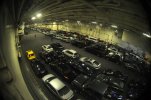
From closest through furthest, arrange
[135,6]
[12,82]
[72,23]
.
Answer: [135,6] → [12,82] → [72,23]

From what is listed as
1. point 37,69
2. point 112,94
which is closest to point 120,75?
point 112,94

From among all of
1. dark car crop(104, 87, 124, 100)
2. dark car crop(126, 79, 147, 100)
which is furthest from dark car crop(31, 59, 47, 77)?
Result: dark car crop(126, 79, 147, 100)

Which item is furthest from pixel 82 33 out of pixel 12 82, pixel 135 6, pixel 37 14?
pixel 12 82

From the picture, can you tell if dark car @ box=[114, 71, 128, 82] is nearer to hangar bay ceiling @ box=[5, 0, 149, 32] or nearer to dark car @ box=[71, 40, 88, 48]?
dark car @ box=[71, 40, 88, 48]

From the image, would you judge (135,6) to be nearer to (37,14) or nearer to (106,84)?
(37,14)

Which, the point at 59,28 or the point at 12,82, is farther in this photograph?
the point at 59,28

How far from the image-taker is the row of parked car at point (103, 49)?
103 cm

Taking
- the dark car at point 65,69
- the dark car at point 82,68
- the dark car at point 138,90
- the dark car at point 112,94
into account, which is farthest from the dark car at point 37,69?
the dark car at point 138,90

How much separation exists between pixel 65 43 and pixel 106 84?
2.27 ft

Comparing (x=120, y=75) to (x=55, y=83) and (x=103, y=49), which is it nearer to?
(x=103, y=49)

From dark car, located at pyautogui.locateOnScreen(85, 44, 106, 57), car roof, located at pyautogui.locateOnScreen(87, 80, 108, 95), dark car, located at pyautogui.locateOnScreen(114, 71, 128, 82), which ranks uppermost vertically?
dark car, located at pyautogui.locateOnScreen(85, 44, 106, 57)

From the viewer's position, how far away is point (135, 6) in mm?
658

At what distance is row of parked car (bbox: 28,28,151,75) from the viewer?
40.4 inches

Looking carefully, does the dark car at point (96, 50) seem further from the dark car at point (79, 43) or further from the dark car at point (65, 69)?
the dark car at point (65, 69)
